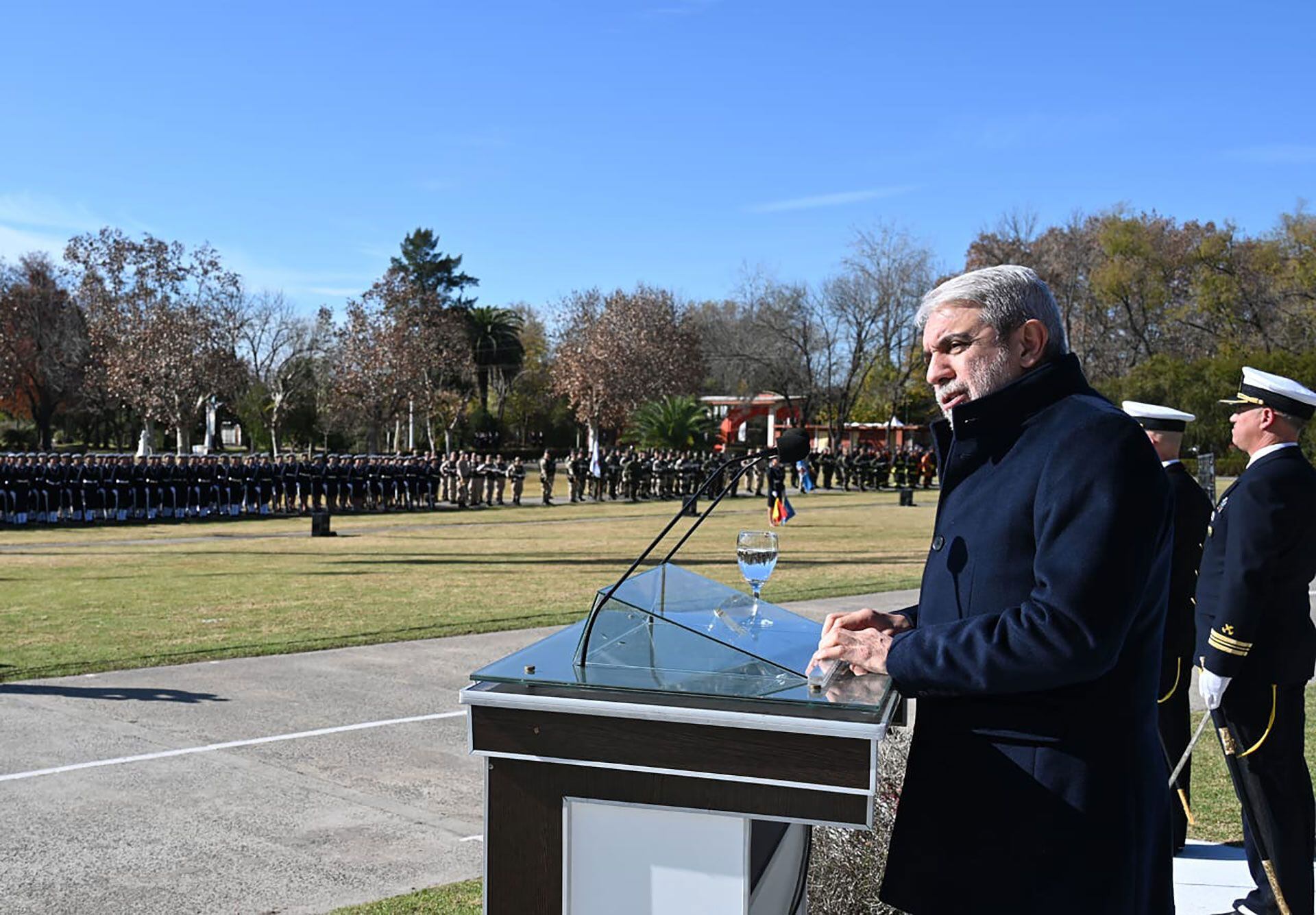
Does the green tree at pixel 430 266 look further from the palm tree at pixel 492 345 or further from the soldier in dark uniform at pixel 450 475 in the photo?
the soldier in dark uniform at pixel 450 475

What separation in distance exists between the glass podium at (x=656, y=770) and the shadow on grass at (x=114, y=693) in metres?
6.39

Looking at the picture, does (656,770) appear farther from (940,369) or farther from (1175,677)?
(1175,677)

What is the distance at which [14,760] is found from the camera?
6.44 m

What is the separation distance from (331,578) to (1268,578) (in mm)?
13601

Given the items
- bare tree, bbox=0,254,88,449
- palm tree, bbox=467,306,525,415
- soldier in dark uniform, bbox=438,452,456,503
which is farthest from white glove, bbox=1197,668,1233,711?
palm tree, bbox=467,306,525,415

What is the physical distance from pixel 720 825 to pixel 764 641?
0.56 meters

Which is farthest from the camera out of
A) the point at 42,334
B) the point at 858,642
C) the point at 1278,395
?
the point at 42,334

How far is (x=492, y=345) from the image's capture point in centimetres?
7969

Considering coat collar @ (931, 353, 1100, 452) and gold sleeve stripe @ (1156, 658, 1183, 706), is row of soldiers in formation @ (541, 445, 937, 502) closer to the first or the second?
gold sleeve stripe @ (1156, 658, 1183, 706)

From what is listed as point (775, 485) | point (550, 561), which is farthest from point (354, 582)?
point (775, 485)

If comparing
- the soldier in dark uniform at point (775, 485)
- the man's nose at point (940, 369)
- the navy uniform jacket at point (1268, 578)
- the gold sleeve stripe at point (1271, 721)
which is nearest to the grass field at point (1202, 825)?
the gold sleeve stripe at point (1271, 721)

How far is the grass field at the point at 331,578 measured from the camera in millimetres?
10758

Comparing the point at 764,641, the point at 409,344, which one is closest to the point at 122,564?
the point at 764,641

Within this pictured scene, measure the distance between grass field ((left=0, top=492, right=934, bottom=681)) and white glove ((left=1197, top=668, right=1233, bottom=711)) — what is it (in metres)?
7.74
